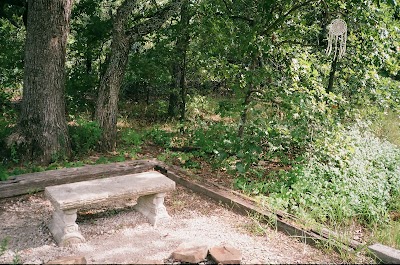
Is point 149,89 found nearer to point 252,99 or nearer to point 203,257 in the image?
point 252,99

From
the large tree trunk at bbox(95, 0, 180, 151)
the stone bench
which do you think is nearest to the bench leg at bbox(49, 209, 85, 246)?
the stone bench

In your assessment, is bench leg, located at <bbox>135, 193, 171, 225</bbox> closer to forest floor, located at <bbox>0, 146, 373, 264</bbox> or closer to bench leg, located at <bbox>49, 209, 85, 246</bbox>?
forest floor, located at <bbox>0, 146, 373, 264</bbox>

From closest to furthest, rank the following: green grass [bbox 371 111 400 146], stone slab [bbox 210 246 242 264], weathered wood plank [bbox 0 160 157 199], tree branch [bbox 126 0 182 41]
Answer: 1. stone slab [bbox 210 246 242 264]
2. weathered wood plank [bbox 0 160 157 199]
3. tree branch [bbox 126 0 182 41]
4. green grass [bbox 371 111 400 146]

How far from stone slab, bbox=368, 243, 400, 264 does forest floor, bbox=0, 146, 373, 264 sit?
5.0 inches

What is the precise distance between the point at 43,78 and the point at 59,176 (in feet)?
6.05

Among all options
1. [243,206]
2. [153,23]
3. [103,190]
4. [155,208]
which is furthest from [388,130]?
[103,190]

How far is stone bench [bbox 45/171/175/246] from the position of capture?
4.04 meters

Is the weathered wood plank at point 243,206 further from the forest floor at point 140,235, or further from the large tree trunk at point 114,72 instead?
the large tree trunk at point 114,72

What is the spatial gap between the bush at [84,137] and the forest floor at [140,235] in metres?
1.79

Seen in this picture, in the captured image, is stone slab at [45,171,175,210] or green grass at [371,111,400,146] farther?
green grass at [371,111,400,146]

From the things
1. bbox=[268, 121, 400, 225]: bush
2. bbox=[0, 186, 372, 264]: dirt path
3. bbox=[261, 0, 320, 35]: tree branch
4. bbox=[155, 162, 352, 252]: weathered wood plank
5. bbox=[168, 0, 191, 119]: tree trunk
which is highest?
bbox=[261, 0, 320, 35]: tree branch

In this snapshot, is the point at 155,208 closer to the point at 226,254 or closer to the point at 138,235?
the point at 138,235

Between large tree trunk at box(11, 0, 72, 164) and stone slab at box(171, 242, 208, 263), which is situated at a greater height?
large tree trunk at box(11, 0, 72, 164)

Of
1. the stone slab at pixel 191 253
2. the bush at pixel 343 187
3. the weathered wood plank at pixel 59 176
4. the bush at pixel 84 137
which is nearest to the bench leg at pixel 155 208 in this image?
the stone slab at pixel 191 253
